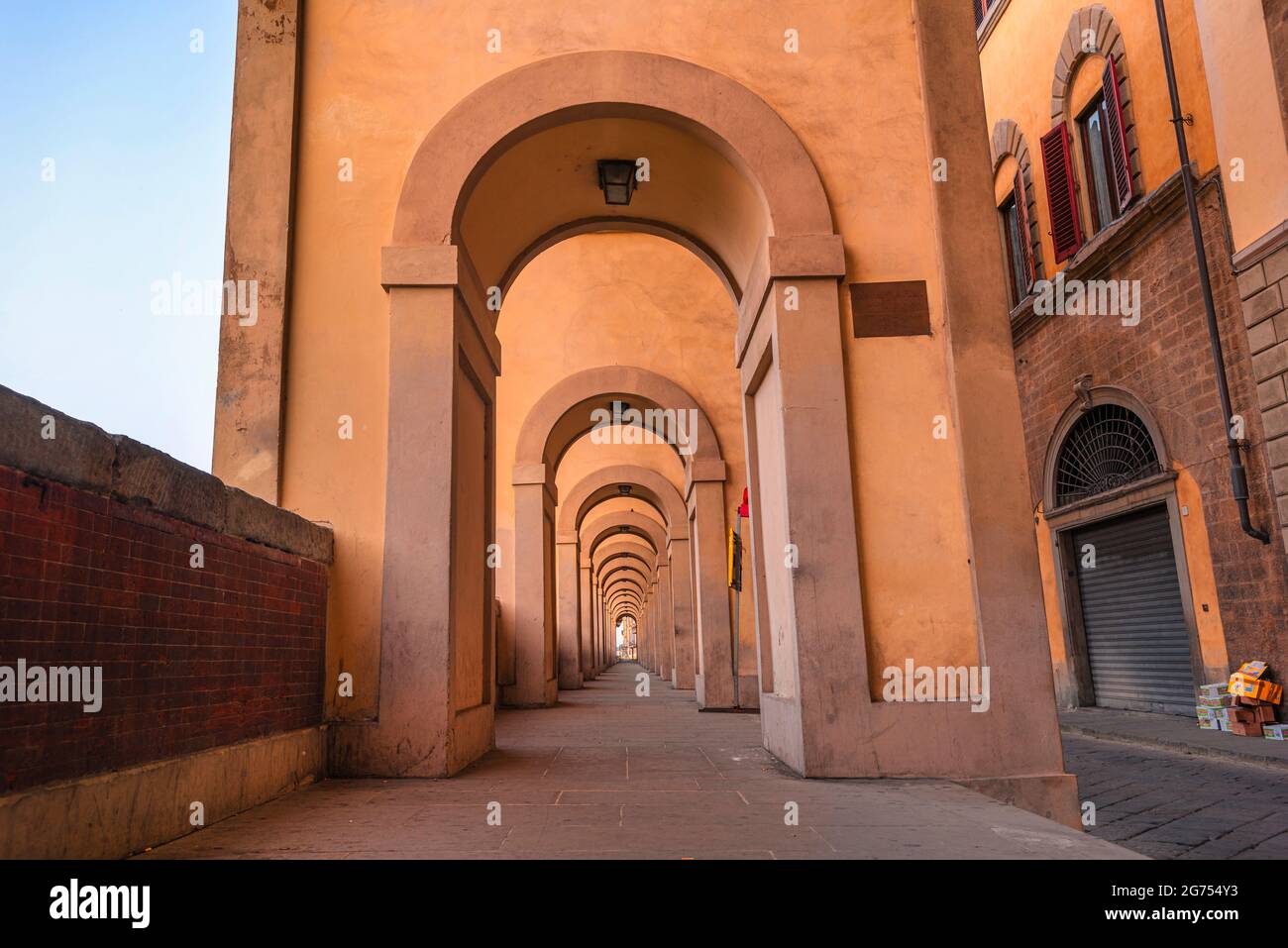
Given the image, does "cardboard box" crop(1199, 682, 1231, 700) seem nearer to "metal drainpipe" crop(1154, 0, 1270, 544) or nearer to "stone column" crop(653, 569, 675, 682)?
"metal drainpipe" crop(1154, 0, 1270, 544)

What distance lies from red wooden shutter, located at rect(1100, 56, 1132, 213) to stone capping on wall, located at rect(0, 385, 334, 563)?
1213 centimetres

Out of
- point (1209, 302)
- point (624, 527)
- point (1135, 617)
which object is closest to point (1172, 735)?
point (1135, 617)

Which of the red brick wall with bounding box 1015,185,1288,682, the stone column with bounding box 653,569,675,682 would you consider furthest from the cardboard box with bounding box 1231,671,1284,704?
the stone column with bounding box 653,569,675,682

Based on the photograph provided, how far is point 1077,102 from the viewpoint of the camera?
13617 millimetres

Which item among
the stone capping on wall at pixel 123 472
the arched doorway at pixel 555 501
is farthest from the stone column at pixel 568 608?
the stone capping on wall at pixel 123 472

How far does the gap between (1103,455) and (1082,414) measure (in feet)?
Result: 2.31

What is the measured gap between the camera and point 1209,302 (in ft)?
33.8

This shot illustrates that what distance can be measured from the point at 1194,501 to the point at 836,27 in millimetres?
7971

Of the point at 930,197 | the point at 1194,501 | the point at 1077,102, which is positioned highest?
the point at 1077,102

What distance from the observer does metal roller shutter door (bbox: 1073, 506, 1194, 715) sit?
464 inches

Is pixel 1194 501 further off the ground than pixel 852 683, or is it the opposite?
pixel 1194 501
